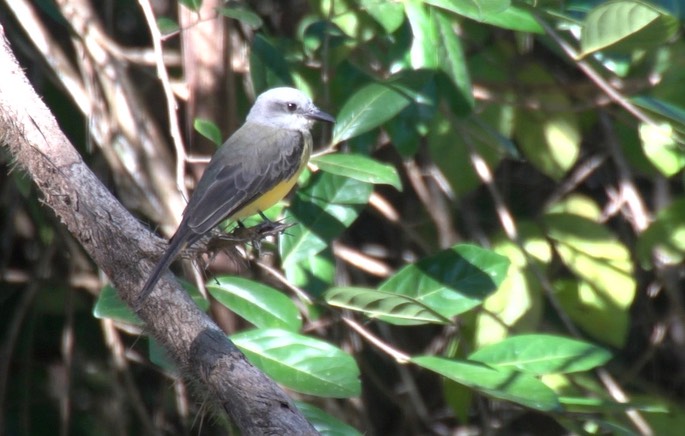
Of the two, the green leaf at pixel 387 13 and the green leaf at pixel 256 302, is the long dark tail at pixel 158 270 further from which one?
the green leaf at pixel 387 13

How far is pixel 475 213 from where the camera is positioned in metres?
4.72

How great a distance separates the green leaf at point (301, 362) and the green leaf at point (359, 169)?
1.57 feet

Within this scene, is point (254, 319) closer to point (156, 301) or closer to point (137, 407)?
point (156, 301)

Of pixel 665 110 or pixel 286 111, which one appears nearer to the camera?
pixel 665 110

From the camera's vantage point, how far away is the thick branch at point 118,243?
6.82ft

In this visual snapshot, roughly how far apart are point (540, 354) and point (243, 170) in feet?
3.82

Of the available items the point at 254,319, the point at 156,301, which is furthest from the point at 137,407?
the point at 156,301

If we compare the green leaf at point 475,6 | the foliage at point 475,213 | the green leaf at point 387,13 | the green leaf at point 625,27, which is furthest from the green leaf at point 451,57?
the green leaf at point 625,27

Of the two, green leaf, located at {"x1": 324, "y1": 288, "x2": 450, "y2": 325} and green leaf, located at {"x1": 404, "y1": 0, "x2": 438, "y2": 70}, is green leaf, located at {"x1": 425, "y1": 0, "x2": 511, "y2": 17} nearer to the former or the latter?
green leaf, located at {"x1": 404, "y1": 0, "x2": 438, "y2": 70}

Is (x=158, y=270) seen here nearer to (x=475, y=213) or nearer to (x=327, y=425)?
(x=327, y=425)

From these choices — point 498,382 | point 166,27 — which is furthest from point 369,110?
point 498,382

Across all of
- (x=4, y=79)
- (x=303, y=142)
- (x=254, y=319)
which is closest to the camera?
(x=4, y=79)

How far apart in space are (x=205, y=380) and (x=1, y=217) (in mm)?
2942

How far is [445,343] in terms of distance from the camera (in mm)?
4383
